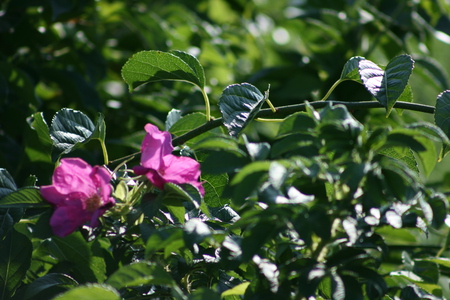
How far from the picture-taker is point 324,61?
142 cm

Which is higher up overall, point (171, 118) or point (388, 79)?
point (388, 79)

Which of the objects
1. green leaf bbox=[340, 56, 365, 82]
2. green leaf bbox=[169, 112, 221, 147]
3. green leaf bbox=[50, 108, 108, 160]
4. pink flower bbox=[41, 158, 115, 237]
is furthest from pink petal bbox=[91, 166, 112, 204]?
green leaf bbox=[340, 56, 365, 82]

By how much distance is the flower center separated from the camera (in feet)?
1.81

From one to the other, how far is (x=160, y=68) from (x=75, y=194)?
0.23 metres

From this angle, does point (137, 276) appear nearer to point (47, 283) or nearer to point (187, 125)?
point (47, 283)

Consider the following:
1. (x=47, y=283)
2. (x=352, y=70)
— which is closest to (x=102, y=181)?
(x=47, y=283)

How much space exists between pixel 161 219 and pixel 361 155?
26 centimetres

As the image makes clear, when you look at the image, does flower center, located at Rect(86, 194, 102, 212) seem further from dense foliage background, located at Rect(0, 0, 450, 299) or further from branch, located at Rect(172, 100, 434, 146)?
branch, located at Rect(172, 100, 434, 146)

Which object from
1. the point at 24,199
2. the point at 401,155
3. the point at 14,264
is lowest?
the point at 14,264

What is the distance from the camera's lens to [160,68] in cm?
71

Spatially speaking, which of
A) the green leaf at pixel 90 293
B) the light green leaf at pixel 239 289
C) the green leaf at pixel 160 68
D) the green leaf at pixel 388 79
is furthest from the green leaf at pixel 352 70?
the green leaf at pixel 90 293

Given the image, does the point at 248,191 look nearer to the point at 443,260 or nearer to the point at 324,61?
the point at 443,260

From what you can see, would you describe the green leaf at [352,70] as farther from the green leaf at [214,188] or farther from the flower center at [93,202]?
the flower center at [93,202]

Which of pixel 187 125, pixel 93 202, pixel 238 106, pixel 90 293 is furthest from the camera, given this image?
pixel 187 125
